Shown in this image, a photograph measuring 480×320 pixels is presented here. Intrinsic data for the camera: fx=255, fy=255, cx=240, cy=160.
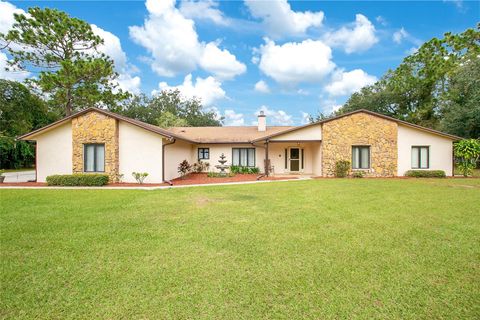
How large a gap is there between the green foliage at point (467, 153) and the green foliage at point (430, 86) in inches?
169

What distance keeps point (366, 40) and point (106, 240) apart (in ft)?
62.2

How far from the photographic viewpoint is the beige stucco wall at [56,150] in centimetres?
1417

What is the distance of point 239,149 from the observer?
19203mm

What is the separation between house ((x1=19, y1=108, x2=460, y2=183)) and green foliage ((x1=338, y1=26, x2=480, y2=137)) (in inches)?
160

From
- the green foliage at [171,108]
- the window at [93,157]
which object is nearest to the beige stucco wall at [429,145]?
the window at [93,157]

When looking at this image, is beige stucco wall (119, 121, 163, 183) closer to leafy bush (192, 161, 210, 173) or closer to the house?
the house

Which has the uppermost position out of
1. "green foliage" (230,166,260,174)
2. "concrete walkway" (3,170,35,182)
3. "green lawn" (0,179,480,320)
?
"green foliage" (230,166,260,174)

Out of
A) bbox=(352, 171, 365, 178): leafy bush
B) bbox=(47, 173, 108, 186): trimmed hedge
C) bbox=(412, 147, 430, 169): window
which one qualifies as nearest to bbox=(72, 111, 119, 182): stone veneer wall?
bbox=(47, 173, 108, 186): trimmed hedge

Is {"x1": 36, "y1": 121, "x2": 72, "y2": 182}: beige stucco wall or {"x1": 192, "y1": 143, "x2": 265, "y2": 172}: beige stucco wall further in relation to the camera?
{"x1": 192, "y1": 143, "x2": 265, "y2": 172}: beige stucco wall

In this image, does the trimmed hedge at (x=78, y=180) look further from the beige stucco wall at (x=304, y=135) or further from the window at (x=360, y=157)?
the window at (x=360, y=157)

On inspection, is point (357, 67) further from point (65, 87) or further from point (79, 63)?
point (65, 87)

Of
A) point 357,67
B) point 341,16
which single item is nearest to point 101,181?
point 341,16

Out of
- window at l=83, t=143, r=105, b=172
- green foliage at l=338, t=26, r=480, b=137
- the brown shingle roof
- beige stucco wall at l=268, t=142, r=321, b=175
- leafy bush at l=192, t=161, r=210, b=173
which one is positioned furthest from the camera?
leafy bush at l=192, t=161, r=210, b=173

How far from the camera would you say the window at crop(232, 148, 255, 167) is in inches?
753
